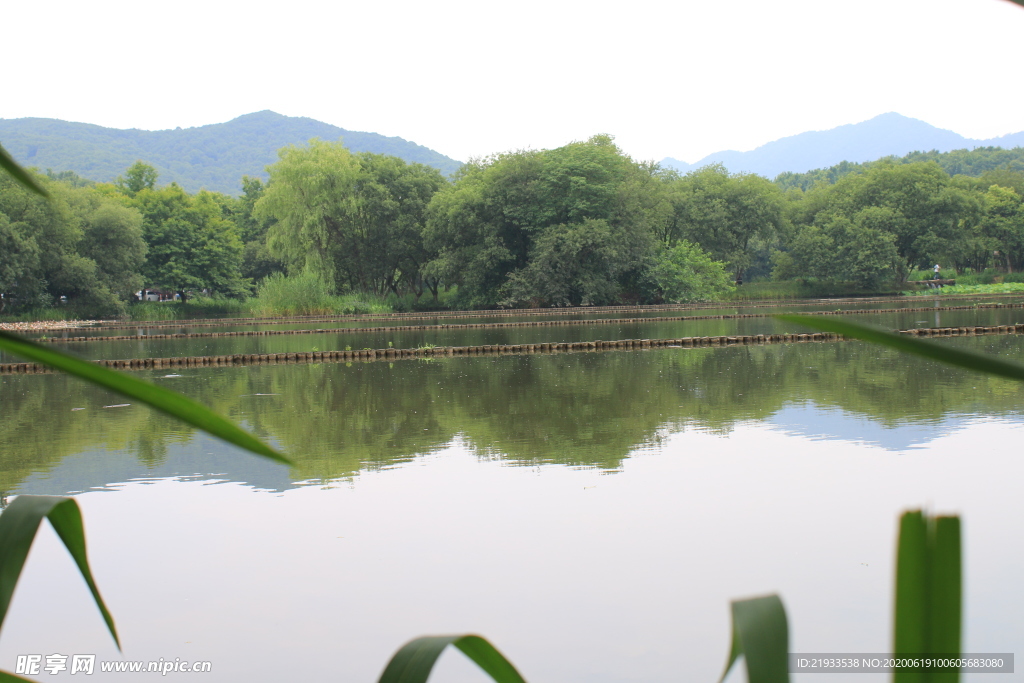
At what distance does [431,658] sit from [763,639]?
0.24 metres

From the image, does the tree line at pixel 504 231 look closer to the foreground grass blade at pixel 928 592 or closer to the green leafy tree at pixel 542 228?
the green leafy tree at pixel 542 228

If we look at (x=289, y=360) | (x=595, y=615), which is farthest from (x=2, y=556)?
(x=289, y=360)

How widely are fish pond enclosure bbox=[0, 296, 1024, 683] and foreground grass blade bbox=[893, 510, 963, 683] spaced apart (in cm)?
2

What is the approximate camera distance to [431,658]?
568 millimetres

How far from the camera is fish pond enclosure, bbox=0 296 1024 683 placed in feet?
13.8

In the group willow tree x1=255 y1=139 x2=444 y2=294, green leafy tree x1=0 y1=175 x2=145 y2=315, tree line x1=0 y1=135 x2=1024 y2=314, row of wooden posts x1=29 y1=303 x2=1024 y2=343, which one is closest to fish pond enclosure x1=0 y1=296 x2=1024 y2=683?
row of wooden posts x1=29 y1=303 x2=1024 y2=343

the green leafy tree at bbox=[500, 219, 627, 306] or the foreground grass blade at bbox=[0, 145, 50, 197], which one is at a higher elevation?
the green leafy tree at bbox=[500, 219, 627, 306]

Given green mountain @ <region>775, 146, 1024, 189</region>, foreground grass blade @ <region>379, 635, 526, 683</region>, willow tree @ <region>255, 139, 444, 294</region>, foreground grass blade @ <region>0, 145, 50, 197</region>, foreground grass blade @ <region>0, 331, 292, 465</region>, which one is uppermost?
green mountain @ <region>775, 146, 1024, 189</region>

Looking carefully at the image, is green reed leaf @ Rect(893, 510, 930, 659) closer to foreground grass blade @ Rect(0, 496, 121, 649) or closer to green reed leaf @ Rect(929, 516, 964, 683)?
green reed leaf @ Rect(929, 516, 964, 683)

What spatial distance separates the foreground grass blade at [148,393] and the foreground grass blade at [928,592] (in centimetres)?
29

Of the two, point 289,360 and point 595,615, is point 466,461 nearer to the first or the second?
point 595,615

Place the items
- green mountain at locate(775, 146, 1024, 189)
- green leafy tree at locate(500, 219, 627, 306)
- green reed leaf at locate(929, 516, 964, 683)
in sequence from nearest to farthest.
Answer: green reed leaf at locate(929, 516, 964, 683)
green leafy tree at locate(500, 219, 627, 306)
green mountain at locate(775, 146, 1024, 189)

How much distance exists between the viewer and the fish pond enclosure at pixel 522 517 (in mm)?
4199

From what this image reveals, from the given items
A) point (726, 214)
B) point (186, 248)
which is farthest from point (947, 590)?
point (726, 214)
